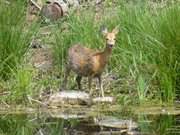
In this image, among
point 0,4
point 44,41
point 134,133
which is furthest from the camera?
point 44,41

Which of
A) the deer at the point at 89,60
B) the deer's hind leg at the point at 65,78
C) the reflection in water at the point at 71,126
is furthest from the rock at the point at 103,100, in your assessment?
the reflection in water at the point at 71,126

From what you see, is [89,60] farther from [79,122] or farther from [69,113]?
[79,122]

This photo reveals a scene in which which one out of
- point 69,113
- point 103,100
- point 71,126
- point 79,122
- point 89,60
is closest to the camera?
point 71,126

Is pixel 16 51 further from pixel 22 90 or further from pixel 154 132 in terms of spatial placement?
pixel 154 132

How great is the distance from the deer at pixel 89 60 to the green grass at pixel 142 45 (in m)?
0.50

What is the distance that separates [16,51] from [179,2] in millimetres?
2962

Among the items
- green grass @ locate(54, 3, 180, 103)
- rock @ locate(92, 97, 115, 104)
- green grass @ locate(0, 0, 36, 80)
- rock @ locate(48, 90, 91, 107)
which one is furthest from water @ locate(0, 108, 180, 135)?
green grass @ locate(0, 0, 36, 80)

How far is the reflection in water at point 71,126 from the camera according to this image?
10.3 m

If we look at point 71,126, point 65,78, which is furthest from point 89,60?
point 71,126

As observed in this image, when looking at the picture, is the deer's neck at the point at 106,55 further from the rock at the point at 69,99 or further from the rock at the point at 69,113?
the rock at the point at 69,113

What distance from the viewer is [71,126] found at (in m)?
Result: 10.8

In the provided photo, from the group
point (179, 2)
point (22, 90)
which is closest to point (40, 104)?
point (22, 90)

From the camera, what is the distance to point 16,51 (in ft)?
43.5

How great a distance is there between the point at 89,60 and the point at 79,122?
170 centimetres
